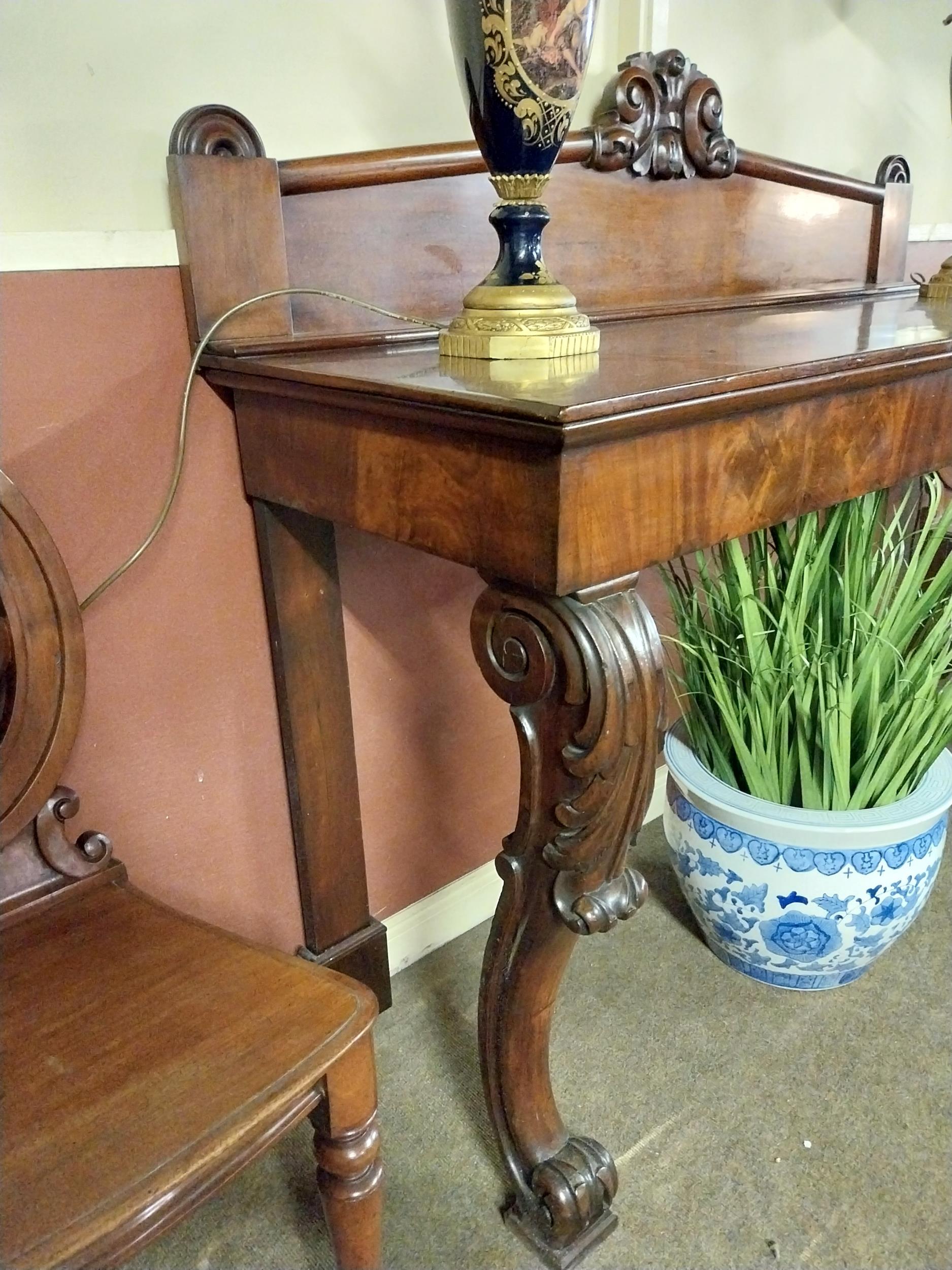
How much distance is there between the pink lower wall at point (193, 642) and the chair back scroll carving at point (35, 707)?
0.09m

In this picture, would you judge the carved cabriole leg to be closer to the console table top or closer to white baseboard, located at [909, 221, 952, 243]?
the console table top

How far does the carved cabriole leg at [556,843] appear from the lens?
0.64m

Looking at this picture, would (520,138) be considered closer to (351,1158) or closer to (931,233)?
(351,1158)

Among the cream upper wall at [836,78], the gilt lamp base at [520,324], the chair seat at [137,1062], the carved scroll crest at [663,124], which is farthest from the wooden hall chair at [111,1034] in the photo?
the cream upper wall at [836,78]

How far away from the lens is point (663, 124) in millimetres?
1127

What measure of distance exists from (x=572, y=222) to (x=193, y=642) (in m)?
0.63

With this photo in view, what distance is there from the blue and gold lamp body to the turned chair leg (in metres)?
0.54

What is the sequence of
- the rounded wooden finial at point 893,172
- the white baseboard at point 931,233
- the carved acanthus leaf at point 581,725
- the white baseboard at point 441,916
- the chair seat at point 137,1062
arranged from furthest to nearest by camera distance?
the white baseboard at point 931,233, the rounded wooden finial at point 893,172, the white baseboard at point 441,916, the carved acanthus leaf at point 581,725, the chair seat at point 137,1062

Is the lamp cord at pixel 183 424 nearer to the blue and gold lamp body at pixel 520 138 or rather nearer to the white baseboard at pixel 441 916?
the blue and gold lamp body at pixel 520 138

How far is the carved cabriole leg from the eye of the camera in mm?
640

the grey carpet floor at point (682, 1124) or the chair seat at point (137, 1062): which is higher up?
the chair seat at point (137, 1062)

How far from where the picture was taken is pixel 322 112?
2.95 ft

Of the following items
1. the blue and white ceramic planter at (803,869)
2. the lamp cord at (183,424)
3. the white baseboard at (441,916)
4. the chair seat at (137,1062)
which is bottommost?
the white baseboard at (441,916)

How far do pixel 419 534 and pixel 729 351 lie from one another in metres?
0.30
